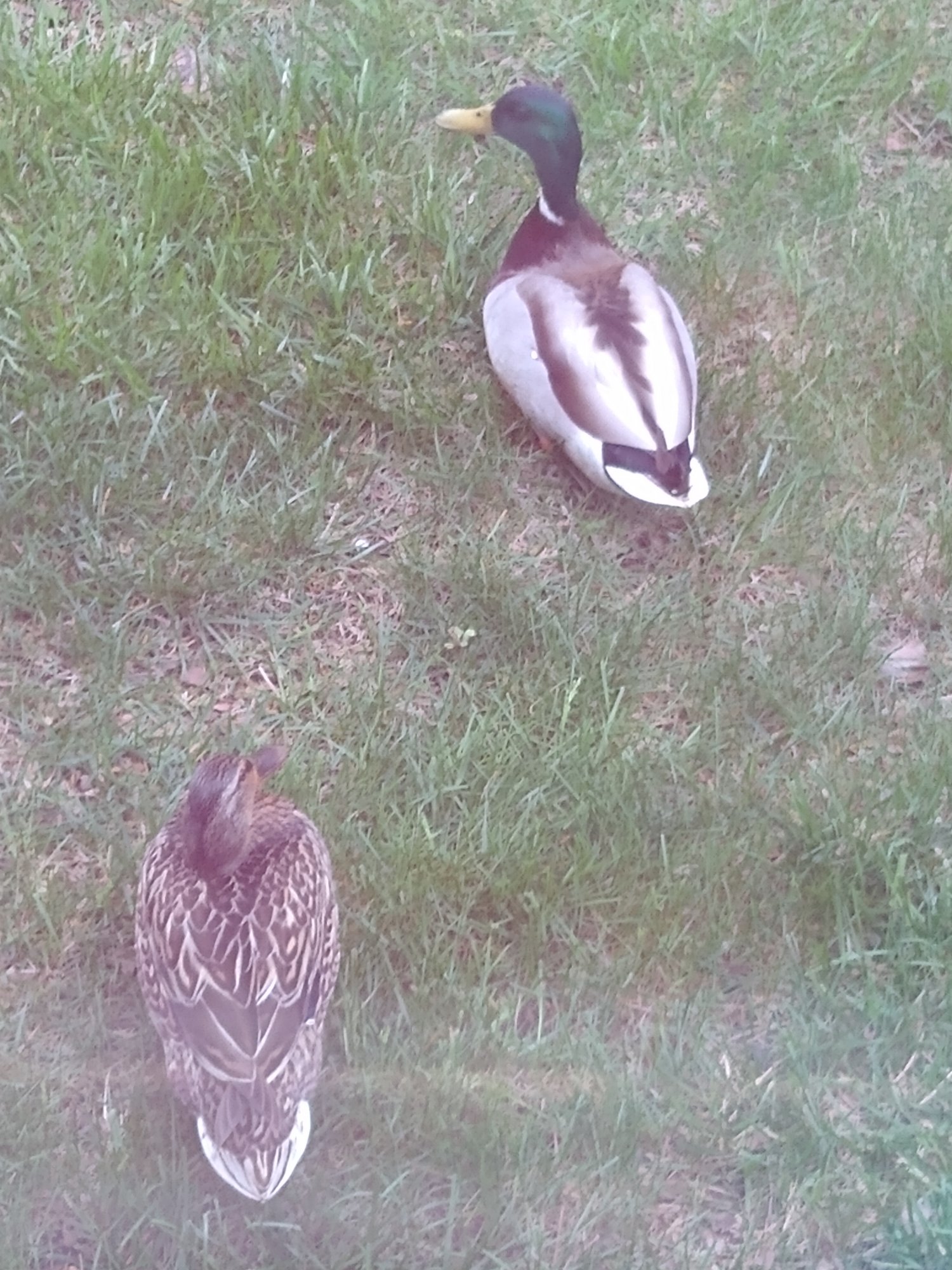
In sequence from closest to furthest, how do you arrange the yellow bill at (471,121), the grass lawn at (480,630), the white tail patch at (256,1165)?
the white tail patch at (256,1165) → the grass lawn at (480,630) → the yellow bill at (471,121)

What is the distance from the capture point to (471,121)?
11.1ft

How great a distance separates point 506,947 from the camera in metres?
2.42

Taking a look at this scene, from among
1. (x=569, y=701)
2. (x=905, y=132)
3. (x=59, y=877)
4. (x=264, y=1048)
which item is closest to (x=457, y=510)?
(x=569, y=701)

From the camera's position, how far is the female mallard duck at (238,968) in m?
2.03

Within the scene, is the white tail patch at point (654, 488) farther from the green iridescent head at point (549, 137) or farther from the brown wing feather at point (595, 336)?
the green iridescent head at point (549, 137)

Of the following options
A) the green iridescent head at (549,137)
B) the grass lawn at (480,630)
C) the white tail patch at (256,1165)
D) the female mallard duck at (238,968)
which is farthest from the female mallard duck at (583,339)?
the white tail patch at (256,1165)

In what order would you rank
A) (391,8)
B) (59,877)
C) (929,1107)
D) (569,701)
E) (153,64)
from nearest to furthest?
(929,1107)
(59,877)
(569,701)
(153,64)
(391,8)

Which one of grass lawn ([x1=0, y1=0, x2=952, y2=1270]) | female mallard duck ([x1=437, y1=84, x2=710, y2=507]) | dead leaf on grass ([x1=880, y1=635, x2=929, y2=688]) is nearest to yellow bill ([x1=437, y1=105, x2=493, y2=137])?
female mallard duck ([x1=437, y1=84, x2=710, y2=507])

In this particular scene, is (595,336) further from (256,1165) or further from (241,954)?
(256,1165)

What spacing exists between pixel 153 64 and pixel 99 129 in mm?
266

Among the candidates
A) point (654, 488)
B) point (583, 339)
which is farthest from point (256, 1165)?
point (583, 339)

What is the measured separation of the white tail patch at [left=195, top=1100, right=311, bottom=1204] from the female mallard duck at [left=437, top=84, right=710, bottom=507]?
1480 millimetres

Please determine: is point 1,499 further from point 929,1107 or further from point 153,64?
point 929,1107

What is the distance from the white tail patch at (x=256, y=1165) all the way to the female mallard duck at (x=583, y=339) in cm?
148
